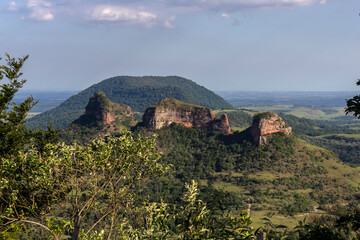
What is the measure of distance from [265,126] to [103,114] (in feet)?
232

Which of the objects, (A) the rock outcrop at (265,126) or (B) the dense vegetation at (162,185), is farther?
(A) the rock outcrop at (265,126)

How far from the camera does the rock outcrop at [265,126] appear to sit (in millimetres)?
103312

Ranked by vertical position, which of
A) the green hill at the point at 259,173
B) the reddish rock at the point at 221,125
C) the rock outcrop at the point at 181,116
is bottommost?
the green hill at the point at 259,173

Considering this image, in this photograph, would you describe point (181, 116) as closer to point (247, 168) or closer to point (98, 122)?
point (247, 168)

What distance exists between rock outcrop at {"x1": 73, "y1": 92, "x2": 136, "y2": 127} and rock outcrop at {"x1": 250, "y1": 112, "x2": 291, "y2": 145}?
6062 cm

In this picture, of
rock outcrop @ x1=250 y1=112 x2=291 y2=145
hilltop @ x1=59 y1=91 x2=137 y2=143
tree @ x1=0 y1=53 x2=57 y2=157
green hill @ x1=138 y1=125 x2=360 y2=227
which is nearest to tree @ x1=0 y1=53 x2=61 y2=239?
tree @ x1=0 y1=53 x2=57 y2=157

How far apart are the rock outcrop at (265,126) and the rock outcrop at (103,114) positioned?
2387 inches

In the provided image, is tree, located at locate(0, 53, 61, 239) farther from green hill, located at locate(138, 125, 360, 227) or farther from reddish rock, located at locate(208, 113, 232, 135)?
reddish rock, located at locate(208, 113, 232, 135)

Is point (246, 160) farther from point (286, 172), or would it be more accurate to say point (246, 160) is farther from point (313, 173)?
point (313, 173)

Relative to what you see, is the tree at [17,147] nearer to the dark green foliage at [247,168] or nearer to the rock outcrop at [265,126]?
the dark green foliage at [247,168]

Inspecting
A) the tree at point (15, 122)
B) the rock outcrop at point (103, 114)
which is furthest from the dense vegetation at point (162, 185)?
the rock outcrop at point (103, 114)

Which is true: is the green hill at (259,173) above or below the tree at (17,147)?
below

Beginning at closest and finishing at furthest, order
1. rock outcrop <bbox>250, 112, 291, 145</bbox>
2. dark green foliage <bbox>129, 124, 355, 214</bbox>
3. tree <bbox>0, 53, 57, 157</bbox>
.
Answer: tree <bbox>0, 53, 57, 157</bbox> → dark green foliage <bbox>129, 124, 355, 214</bbox> → rock outcrop <bbox>250, 112, 291, 145</bbox>

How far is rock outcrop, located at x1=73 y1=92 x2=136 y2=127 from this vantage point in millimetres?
131750
